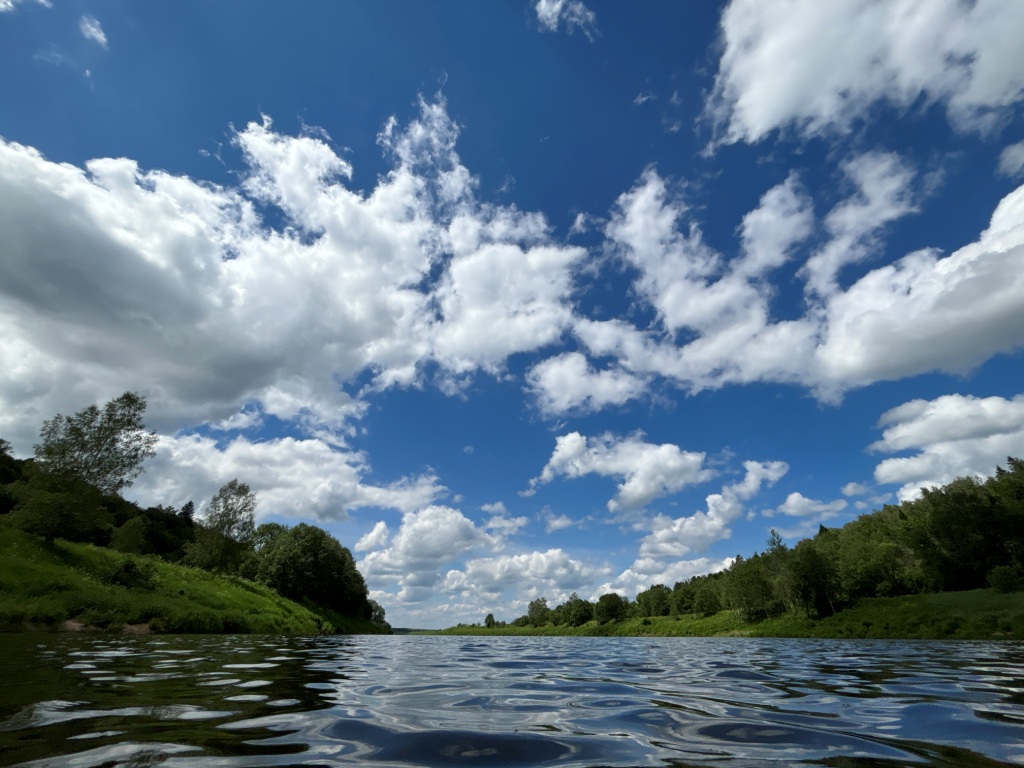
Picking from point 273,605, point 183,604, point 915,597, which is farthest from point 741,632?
point 183,604

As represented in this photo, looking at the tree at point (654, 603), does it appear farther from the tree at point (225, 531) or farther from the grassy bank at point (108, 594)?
the grassy bank at point (108, 594)

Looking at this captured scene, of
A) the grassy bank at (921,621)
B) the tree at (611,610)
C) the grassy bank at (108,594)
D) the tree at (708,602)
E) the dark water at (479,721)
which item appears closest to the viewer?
the dark water at (479,721)

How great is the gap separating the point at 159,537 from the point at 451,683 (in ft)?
499

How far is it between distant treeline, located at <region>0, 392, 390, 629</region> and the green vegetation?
85.8 m

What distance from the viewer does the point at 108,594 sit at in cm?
3050

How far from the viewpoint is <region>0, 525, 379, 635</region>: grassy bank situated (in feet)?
84.5

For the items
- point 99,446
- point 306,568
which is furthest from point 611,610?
point 99,446

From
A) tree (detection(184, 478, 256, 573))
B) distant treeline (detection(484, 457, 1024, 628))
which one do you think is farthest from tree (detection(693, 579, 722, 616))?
tree (detection(184, 478, 256, 573))

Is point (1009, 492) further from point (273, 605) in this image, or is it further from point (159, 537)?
point (159, 537)

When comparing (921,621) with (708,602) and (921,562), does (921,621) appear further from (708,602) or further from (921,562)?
(708,602)

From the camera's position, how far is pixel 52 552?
33.2 m

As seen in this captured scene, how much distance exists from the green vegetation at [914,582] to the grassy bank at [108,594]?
269 feet

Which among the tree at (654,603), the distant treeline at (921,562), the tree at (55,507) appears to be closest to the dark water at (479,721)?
the tree at (55,507)

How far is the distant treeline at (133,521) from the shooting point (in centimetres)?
3666
